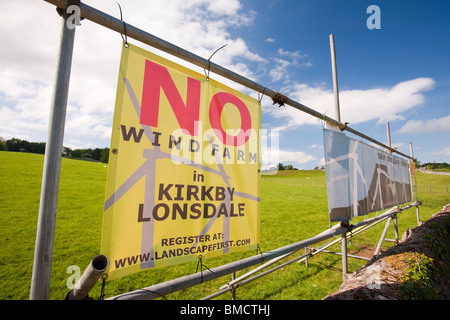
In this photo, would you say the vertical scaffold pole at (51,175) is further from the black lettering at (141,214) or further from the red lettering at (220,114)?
the red lettering at (220,114)

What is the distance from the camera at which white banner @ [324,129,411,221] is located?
11.6ft

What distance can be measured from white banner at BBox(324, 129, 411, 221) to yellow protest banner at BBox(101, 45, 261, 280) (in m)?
1.95

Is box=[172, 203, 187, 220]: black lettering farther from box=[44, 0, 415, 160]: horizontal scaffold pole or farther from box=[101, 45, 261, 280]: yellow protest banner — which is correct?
box=[44, 0, 415, 160]: horizontal scaffold pole

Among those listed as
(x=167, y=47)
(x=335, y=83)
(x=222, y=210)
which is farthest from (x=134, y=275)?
(x=335, y=83)

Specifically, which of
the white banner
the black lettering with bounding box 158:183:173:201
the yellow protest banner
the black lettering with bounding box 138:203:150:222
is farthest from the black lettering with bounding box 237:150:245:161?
the white banner

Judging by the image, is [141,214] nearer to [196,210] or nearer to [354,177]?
[196,210]

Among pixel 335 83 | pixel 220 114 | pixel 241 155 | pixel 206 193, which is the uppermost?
pixel 335 83

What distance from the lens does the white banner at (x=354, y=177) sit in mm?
3521

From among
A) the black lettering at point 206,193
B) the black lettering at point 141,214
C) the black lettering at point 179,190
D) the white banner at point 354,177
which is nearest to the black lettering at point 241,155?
the black lettering at point 206,193

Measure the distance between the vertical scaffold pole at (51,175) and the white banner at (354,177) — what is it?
11.5ft

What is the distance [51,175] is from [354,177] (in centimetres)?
451

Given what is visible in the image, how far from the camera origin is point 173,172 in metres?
1.69

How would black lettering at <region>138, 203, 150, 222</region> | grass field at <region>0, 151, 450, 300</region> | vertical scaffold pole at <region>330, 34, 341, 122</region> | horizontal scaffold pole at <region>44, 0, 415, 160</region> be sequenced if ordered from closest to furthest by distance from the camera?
horizontal scaffold pole at <region>44, 0, 415, 160</region>
black lettering at <region>138, 203, 150, 222</region>
grass field at <region>0, 151, 450, 300</region>
vertical scaffold pole at <region>330, 34, 341, 122</region>
